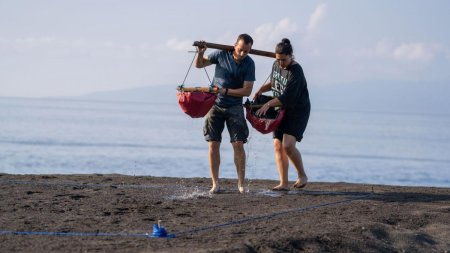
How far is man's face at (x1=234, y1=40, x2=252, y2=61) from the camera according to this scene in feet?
32.7

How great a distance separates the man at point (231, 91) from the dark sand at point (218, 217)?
2.16ft

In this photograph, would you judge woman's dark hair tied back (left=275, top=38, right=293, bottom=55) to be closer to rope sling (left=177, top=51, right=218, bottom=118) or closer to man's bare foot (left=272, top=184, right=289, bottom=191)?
rope sling (left=177, top=51, right=218, bottom=118)

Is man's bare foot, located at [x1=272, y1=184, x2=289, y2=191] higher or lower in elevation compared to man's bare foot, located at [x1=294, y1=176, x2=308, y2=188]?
lower

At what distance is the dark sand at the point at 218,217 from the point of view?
735cm

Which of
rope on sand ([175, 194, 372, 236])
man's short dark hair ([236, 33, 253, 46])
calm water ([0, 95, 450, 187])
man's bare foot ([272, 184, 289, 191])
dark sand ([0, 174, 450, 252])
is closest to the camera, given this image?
dark sand ([0, 174, 450, 252])

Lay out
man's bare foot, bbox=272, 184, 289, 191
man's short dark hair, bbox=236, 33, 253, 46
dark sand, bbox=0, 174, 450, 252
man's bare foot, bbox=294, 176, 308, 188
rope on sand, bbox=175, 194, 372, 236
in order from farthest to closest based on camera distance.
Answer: man's bare foot, bbox=294, 176, 308, 188
man's bare foot, bbox=272, 184, 289, 191
man's short dark hair, bbox=236, 33, 253, 46
rope on sand, bbox=175, 194, 372, 236
dark sand, bbox=0, 174, 450, 252

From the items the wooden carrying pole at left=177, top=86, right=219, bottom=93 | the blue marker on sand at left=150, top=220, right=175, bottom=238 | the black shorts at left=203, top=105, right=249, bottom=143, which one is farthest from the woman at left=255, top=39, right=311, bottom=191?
the blue marker on sand at left=150, top=220, right=175, bottom=238

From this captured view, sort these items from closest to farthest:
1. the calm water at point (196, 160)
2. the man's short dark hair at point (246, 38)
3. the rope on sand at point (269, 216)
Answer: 1. the rope on sand at point (269, 216)
2. the man's short dark hair at point (246, 38)
3. the calm water at point (196, 160)

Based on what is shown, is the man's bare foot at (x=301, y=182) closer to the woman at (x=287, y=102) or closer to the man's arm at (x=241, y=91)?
the woman at (x=287, y=102)

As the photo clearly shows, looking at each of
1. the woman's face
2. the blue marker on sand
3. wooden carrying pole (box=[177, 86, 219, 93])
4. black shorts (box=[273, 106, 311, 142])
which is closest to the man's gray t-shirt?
wooden carrying pole (box=[177, 86, 219, 93])

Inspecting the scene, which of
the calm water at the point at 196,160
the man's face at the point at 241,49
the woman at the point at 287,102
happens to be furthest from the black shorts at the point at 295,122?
the calm water at the point at 196,160

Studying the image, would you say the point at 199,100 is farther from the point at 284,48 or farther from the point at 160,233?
the point at 160,233

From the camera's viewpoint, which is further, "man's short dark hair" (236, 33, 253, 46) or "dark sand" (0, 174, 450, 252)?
"man's short dark hair" (236, 33, 253, 46)

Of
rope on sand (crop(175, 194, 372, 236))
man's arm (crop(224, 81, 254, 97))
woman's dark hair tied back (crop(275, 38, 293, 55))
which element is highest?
woman's dark hair tied back (crop(275, 38, 293, 55))
